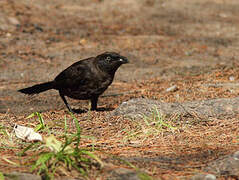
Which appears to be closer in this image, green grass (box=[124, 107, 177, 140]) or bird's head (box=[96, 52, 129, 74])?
green grass (box=[124, 107, 177, 140])

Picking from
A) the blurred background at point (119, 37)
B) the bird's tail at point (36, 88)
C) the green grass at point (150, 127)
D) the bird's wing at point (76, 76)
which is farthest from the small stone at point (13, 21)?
the green grass at point (150, 127)

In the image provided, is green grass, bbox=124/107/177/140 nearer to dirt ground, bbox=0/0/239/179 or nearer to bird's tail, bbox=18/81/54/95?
dirt ground, bbox=0/0/239/179

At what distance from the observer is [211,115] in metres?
4.63

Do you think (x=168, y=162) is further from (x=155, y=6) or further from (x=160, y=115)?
(x=155, y=6)

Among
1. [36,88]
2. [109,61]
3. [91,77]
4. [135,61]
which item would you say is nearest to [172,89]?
[109,61]

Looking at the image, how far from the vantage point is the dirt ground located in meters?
3.65

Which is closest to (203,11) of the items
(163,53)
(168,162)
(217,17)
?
(217,17)

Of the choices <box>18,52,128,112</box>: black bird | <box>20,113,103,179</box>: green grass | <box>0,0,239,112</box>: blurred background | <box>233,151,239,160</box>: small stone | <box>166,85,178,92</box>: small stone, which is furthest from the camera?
<box>0,0,239,112</box>: blurred background

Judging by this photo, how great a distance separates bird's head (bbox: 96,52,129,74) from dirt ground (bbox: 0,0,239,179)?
70 centimetres

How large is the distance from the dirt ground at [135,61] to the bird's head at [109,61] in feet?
2.29

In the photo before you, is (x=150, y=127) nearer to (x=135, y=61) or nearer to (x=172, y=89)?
(x=172, y=89)

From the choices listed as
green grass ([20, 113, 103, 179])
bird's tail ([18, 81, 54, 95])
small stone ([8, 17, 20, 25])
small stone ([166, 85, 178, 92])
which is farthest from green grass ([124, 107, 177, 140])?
small stone ([8, 17, 20, 25])

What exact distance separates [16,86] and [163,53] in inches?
155

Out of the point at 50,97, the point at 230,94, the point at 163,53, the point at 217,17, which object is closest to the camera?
the point at 230,94
